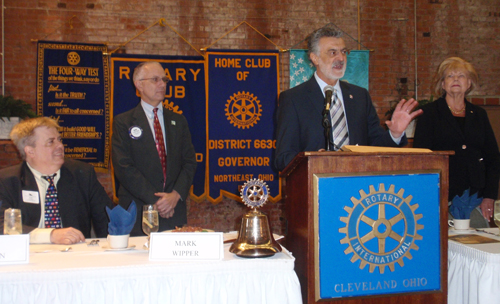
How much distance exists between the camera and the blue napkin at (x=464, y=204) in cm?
224

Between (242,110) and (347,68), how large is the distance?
1393 millimetres

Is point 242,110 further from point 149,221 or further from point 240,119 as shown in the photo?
point 149,221

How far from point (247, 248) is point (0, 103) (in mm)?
3860

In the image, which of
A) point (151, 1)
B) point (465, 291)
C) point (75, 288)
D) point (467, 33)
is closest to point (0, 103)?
point (151, 1)

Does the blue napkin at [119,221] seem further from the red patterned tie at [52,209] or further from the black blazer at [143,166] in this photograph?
the black blazer at [143,166]

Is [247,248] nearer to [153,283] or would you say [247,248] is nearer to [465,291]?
[153,283]

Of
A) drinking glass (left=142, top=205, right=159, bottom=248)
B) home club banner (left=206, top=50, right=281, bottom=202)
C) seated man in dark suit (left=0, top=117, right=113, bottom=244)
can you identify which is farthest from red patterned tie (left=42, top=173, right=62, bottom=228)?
home club banner (left=206, top=50, right=281, bottom=202)

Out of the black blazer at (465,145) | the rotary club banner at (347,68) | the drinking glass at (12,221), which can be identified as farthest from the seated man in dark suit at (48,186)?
the rotary club banner at (347,68)

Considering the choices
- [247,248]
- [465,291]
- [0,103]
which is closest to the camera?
[247,248]

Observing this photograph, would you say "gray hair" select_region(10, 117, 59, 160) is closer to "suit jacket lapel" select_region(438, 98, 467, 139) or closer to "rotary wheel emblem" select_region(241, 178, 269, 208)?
"rotary wheel emblem" select_region(241, 178, 269, 208)

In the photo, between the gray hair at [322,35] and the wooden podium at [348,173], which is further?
the gray hair at [322,35]

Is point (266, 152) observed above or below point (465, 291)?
above

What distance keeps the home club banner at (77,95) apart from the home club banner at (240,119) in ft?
4.04

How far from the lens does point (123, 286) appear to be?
1504 millimetres
